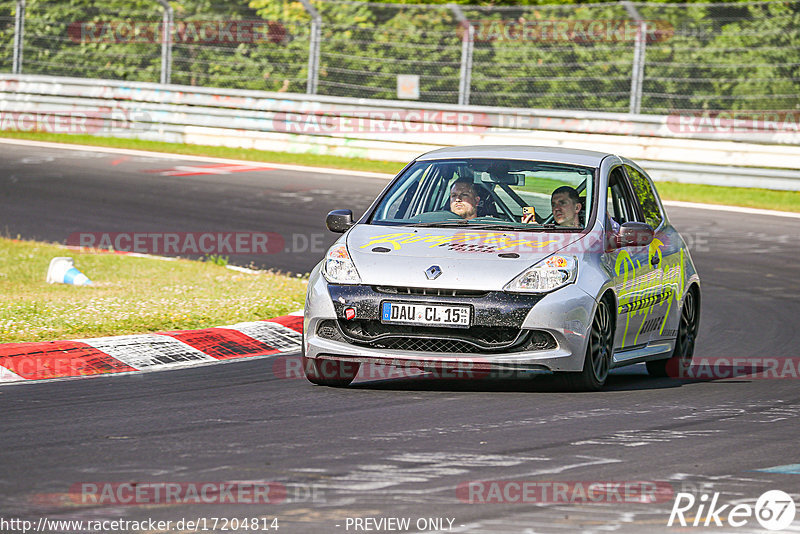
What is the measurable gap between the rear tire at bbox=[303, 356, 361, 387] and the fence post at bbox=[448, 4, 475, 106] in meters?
15.4

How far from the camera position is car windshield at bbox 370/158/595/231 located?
889 cm

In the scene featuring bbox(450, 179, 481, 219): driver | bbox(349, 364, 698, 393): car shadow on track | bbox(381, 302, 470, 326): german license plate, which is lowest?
bbox(349, 364, 698, 393): car shadow on track

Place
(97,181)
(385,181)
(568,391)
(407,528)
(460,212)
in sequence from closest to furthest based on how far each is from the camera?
(407,528), (568,391), (460,212), (97,181), (385,181)

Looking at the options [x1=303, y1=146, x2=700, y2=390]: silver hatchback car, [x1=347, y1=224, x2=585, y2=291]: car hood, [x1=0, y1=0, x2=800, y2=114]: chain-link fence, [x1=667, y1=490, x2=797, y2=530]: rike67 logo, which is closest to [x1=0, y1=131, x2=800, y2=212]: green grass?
[x1=0, y1=0, x2=800, y2=114]: chain-link fence

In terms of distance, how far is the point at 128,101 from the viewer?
25766 millimetres

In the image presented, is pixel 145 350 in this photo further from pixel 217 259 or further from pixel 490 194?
pixel 217 259

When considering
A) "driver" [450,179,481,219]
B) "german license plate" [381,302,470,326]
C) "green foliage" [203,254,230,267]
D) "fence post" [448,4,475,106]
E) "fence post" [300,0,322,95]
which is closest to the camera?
"german license plate" [381,302,470,326]

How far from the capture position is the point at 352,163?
23.9 meters

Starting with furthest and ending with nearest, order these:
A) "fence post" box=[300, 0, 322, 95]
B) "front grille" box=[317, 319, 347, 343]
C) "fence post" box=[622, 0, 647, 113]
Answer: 1. "fence post" box=[300, 0, 322, 95]
2. "fence post" box=[622, 0, 647, 113]
3. "front grille" box=[317, 319, 347, 343]

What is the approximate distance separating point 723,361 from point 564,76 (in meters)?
13.1

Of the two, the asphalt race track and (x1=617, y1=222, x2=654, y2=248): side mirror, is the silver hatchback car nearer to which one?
(x1=617, y1=222, x2=654, y2=248): side mirror

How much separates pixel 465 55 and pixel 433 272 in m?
15.7

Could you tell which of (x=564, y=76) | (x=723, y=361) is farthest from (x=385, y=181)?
(x=723, y=361)

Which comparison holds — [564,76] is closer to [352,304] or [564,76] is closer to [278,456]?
[352,304]
